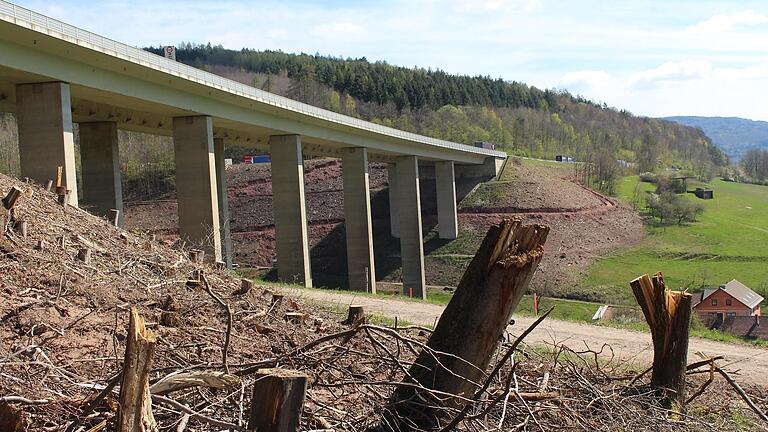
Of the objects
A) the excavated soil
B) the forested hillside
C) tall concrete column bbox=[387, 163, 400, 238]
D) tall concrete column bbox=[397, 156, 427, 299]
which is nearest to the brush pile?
tall concrete column bbox=[397, 156, 427, 299]

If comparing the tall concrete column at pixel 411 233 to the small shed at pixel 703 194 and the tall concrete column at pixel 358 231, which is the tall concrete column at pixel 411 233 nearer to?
the tall concrete column at pixel 358 231

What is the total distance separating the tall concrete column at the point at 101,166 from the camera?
3412 cm

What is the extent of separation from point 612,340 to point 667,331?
9.49m

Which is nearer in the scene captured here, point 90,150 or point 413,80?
point 90,150

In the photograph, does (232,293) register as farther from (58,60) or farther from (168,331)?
(58,60)

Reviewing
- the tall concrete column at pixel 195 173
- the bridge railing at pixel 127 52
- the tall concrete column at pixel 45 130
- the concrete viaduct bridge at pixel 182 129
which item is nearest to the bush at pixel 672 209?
the concrete viaduct bridge at pixel 182 129

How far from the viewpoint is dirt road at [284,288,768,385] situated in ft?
47.2

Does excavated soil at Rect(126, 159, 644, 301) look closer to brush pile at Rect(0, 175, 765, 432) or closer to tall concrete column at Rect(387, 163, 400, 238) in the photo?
tall concrete column at Rect(387, 163, 400, 238)

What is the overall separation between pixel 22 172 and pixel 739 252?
53.0 metres

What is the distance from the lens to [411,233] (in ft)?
189

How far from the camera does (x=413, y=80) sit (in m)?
150

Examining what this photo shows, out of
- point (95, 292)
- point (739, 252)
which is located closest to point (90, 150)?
point (95, 292)

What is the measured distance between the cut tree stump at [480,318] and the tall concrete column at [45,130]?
21316mm

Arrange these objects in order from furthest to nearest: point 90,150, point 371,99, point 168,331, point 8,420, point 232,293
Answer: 1. point 371,99
2. point 90,150
3. point 232,293
4. point 168,331
5. point 8,420
